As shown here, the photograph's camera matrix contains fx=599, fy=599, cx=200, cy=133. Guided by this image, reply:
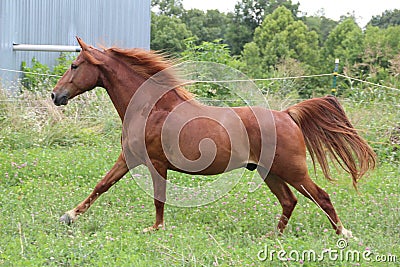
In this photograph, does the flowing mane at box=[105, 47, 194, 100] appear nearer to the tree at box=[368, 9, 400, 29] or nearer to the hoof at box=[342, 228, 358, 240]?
the hoof at box=[342, 228, 358, 240]

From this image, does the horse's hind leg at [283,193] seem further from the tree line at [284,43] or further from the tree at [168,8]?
the tree at [168,8]

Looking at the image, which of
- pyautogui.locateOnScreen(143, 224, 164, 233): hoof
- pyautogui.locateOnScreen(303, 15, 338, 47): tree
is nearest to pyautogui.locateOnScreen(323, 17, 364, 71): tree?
pyautogui.locateOnScreen(303, 15, 338, 47): tree

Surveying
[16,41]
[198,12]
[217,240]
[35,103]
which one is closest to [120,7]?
[16,41]

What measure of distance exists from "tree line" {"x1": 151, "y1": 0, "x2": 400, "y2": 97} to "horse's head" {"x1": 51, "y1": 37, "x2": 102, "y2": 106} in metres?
5.44

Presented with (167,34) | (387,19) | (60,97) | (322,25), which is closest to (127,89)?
(60,97)

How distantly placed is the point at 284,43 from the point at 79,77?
952 inches

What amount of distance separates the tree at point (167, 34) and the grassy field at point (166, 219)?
89.3 feet

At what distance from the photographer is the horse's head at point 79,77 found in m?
6.12

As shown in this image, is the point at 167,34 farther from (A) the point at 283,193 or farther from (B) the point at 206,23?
(A) the point at 283,193

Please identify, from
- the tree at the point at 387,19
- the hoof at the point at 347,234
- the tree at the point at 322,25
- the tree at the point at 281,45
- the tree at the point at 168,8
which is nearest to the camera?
the hoof at the point at 347,234

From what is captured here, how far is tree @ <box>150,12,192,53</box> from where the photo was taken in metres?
36.9

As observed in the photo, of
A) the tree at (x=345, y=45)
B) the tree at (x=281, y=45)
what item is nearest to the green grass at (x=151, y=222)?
the tree at (x=345, y=45)

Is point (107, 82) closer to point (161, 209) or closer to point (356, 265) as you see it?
point (161, 209)

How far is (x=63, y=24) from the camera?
57.3 feet
